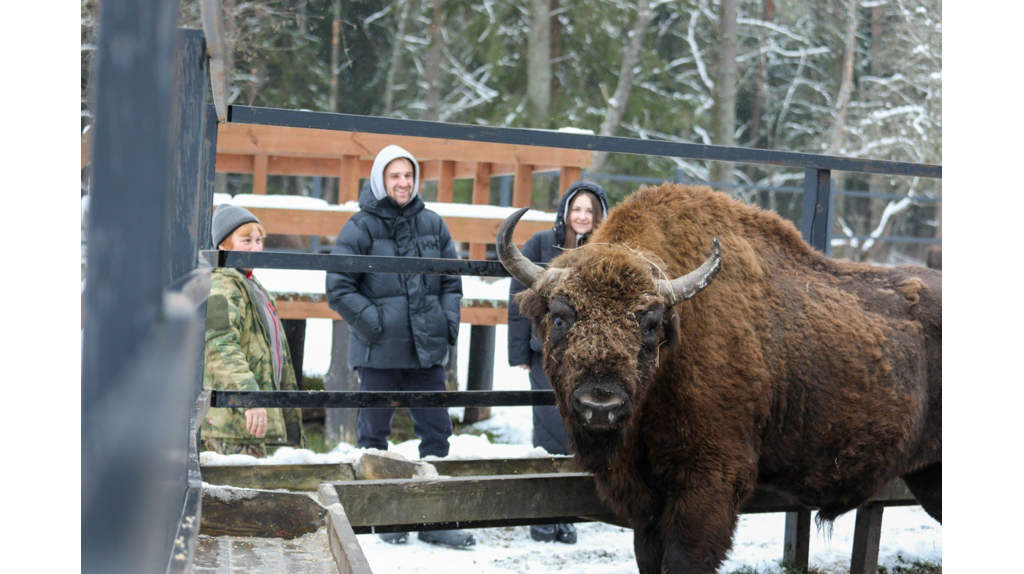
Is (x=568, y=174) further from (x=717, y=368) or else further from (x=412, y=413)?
(x=717, y=368)

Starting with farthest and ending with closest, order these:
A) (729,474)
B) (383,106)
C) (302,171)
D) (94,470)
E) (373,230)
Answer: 1. (383,106)
2. (302,171)
3. (373,230)
4. (729,474)
5. (94,470)

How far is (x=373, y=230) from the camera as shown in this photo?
5.30 meters

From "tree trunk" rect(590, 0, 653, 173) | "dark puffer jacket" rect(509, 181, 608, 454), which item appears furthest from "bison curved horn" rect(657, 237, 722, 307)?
"tree trunk" rect(590, 0, 653, 173)

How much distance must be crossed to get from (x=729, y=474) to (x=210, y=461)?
2215 mm

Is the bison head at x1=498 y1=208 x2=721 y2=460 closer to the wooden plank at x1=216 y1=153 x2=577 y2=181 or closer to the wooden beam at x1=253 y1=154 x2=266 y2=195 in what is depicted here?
the wooden plank at x1=216 y1=153 x2=577 y2=181

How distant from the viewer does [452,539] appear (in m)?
5.07

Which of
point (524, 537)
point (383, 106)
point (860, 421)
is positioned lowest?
point (524, 537)

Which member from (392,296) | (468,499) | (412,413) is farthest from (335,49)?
(468,499)

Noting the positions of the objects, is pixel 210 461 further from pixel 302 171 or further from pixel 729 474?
pixel 302 171

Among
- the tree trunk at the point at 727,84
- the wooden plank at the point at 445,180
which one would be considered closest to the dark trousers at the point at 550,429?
the wooden plank at the point at 445,180

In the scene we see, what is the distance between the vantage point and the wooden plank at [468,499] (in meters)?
3.58

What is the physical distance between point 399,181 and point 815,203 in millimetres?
2358
